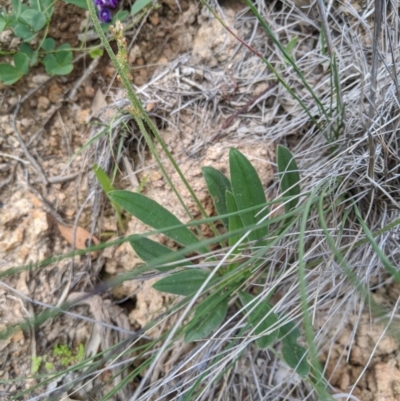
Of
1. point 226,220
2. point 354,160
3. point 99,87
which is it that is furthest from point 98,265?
point 354,160

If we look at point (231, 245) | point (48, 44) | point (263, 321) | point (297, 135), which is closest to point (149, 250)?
point (231, 245)

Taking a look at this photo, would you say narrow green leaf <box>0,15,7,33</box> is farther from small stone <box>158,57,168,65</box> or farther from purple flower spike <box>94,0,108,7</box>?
small stone <box>158,57,168,65</box>

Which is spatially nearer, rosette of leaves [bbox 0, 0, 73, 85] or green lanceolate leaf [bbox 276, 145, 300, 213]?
green lanceolate leaf [bbox 276, 145, 300, 213]

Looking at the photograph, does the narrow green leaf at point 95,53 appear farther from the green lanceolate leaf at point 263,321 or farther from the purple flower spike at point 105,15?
the green lanceolate leaf at point 263,321

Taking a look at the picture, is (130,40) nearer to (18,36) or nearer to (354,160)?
(18,36)

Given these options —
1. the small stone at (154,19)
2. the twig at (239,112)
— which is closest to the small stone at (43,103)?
the small stone at (154,19)

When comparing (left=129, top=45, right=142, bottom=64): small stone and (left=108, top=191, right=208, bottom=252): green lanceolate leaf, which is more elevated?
(left=129, top=45, right=142, bottom=64): small stone

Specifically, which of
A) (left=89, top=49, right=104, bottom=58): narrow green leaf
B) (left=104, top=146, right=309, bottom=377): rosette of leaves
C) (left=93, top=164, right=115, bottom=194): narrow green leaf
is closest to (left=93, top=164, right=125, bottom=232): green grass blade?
(left=93, top=164, right=115, bottom=194): narrow green leaf
